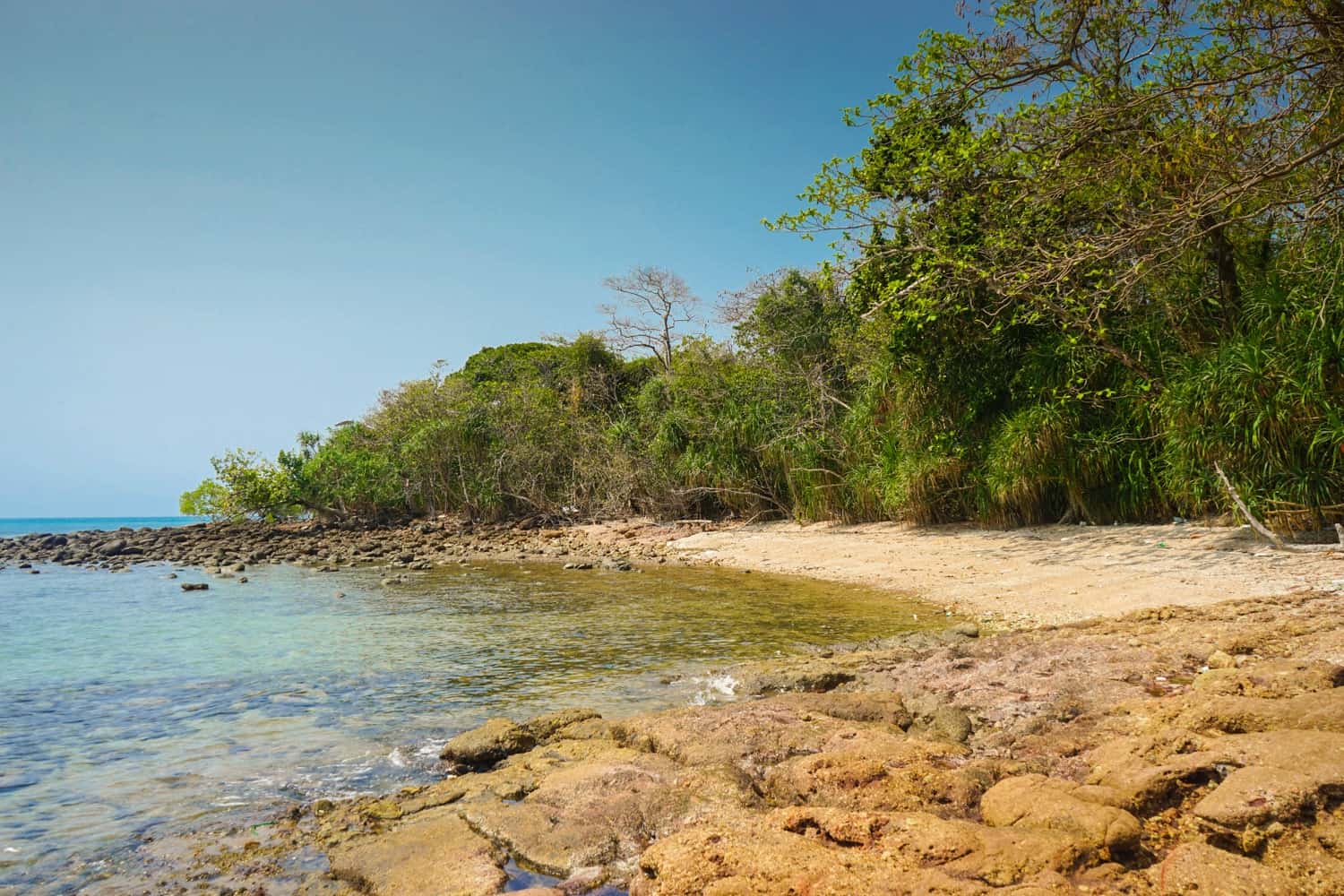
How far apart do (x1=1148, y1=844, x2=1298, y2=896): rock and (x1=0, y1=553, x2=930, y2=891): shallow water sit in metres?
3.91

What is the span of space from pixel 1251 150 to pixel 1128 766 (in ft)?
31.4

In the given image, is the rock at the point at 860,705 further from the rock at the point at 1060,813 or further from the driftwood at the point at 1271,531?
the driftwood at the point at 1271,531

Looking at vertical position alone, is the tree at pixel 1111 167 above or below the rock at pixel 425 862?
above

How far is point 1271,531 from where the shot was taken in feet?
28.5

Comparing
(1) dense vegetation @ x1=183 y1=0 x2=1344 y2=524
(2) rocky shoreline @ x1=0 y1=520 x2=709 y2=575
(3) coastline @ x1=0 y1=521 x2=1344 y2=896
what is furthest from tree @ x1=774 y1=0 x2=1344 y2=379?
(2) rocky shoreline @ x1=0 y1=520 x2=709 y2=575

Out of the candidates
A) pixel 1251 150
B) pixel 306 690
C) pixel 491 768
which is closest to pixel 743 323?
pixel 1251 150

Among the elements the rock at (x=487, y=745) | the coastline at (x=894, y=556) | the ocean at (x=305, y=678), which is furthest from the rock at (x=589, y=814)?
the coastline at (x=894, y=556)

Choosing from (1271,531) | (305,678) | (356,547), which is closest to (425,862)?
(305,678)

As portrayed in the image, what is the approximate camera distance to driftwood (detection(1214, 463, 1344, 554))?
8.12 metres

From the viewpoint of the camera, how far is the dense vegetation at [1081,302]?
8.58m

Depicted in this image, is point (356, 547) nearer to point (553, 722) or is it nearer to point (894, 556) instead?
point (894, 556)

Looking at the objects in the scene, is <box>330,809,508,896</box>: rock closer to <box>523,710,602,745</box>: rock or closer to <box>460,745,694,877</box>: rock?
<box>460,745,694,877</box>: rock

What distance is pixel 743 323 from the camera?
2367 cm

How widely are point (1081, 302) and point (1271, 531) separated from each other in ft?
13.0
